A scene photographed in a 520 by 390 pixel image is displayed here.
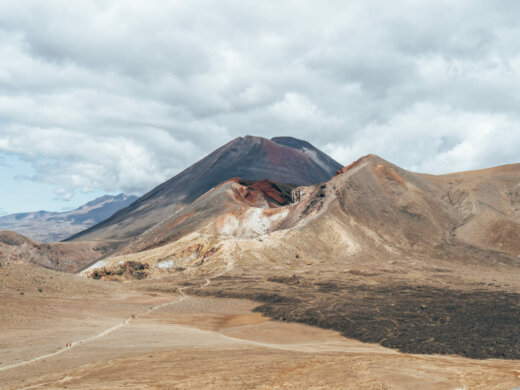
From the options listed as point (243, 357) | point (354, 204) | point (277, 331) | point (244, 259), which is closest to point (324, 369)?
point (243, 357)

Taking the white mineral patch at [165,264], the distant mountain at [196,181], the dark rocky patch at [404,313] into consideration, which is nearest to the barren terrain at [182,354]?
the dark rocky patch at [404,313]

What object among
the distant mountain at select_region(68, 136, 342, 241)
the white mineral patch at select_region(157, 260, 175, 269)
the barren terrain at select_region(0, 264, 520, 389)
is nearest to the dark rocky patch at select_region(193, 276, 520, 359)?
the barren terrain at select_region(0, 264, 520, 389)

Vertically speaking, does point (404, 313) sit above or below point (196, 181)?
below

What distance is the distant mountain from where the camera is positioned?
139750 millimetres

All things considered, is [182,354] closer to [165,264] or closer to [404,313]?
[404,313]

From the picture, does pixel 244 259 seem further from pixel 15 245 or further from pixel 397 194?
pixel 15 245

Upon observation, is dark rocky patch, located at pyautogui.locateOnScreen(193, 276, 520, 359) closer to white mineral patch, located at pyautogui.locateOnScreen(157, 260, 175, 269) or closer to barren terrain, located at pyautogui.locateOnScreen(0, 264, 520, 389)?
barren terrain, located at pyautogui.locateOnScreen(0, 264, 520, 389)

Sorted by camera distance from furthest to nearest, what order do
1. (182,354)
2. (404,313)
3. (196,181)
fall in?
(196,181), (404,313), (182,354)

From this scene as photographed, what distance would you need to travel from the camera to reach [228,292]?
5116 cm

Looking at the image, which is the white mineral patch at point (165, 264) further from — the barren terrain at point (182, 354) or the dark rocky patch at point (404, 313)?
the barren terrain at point (182, 354)

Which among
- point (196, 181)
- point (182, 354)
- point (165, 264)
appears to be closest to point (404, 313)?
point (182, 354)

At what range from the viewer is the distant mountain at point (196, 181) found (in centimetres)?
13975

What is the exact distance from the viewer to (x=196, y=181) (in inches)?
6639

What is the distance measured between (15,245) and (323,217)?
89477mm
